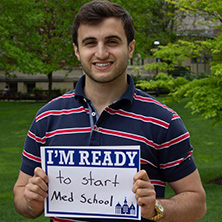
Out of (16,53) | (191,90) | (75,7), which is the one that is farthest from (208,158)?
(75,7)

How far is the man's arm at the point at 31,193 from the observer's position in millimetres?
2451

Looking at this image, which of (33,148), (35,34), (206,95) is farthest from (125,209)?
(35,34)

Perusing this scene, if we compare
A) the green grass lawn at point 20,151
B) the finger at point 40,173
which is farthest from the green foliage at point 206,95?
the finger at point 40,173

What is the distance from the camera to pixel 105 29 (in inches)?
101

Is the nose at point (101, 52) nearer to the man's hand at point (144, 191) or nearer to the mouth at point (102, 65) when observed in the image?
the mouth at point (102, 65)

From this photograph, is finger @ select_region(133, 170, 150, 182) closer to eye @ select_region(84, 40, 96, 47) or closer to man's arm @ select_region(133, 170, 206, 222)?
man's arm @ select_region(133, 170, 206, 222)

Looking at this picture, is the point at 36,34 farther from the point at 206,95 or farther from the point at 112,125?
the point at 112,125

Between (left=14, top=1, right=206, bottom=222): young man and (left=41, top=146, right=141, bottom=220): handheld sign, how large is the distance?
7 cm

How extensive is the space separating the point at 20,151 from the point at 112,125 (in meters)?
14.7

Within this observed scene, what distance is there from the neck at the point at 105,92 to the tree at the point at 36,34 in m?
19.7

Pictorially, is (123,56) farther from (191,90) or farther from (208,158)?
(208,158)

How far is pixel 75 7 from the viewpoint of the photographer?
89.5ft

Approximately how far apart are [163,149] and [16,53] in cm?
2154

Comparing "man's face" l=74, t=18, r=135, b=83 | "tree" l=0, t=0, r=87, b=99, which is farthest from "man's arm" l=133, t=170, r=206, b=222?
"tree" l=0, t=0, r=87, b=99
